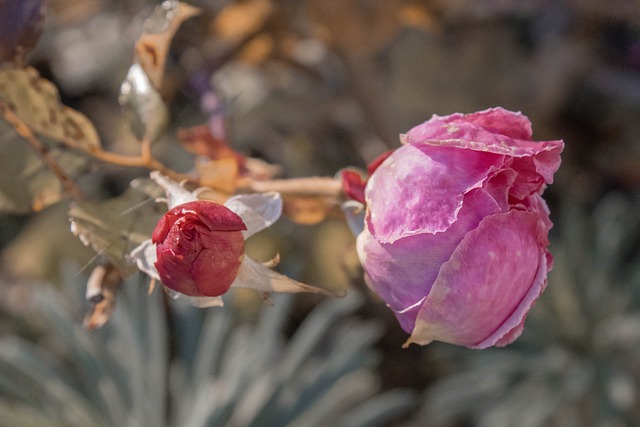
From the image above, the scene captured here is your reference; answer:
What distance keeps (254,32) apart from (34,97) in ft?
1.94

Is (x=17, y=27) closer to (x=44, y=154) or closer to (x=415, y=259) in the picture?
(x=44, y=154)

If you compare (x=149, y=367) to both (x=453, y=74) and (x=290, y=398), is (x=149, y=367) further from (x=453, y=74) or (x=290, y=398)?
(x=453, y=74)

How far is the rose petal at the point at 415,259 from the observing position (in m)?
0.34

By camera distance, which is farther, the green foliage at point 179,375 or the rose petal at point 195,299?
the green foliage at point 179,375

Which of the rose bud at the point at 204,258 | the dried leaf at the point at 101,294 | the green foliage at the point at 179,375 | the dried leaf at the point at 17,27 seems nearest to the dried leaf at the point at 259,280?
the rose bud at the point at 204,258

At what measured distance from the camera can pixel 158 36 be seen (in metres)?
0.48

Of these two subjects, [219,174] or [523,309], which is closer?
[523,309]

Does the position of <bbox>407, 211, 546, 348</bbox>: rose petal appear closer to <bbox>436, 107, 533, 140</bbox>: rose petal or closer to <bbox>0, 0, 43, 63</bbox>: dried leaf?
<bbox>436, 107, 533, 140</bbox>: rose petal

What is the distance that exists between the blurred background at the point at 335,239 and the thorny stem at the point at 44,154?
0.20m

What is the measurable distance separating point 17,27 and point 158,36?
9 centimetres

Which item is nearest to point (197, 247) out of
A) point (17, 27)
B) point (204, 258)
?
point (204, 258)

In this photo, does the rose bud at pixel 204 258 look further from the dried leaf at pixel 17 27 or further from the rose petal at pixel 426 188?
the dried leaf at pixel 17 27

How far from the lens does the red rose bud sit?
33cm

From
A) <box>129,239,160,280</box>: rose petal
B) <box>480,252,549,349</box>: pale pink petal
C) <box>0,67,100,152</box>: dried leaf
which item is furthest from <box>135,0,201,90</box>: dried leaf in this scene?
<box>480,252,549,349</box>: pale pink petal
